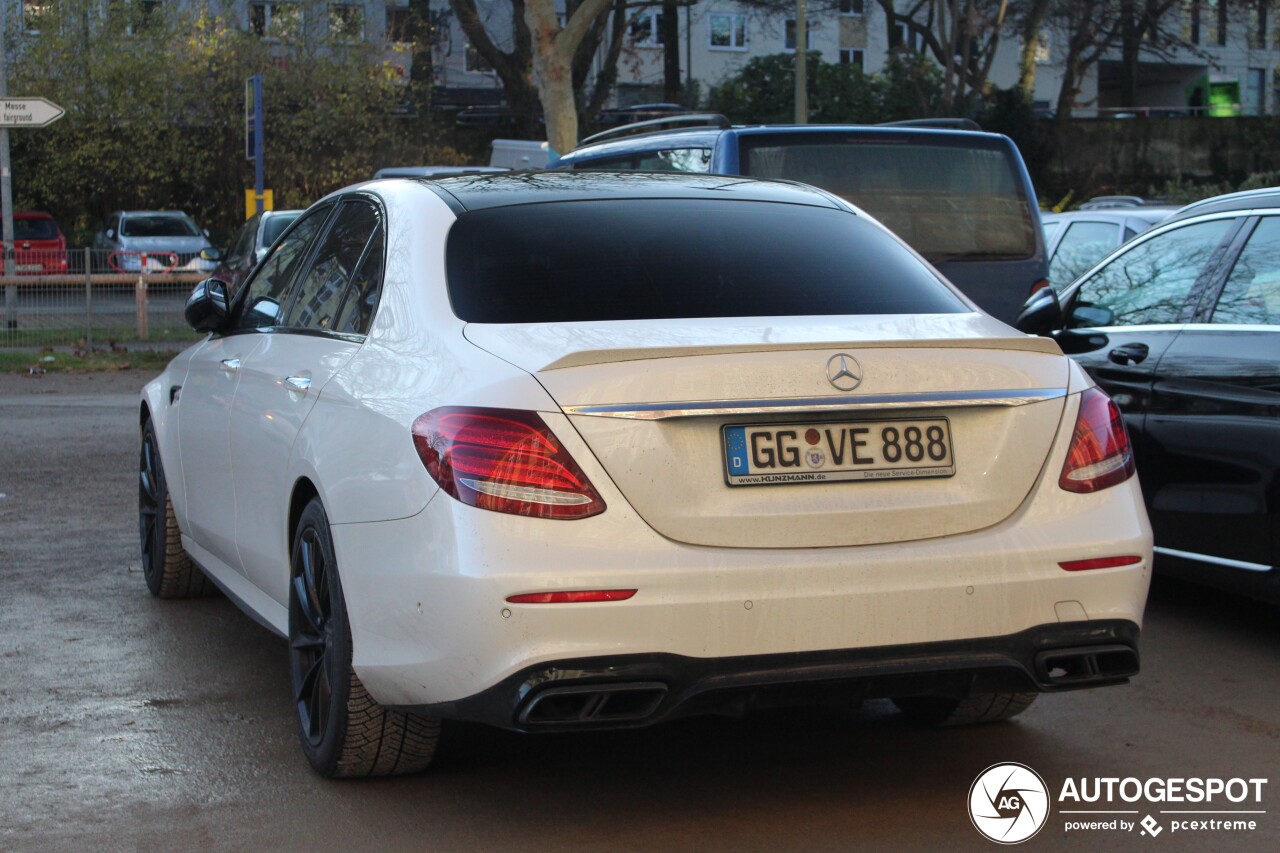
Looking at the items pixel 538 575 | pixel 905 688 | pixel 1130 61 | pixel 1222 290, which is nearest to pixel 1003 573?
pixel 905 688

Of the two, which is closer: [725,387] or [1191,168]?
[725,387]

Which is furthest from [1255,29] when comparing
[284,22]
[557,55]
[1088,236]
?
[1088,236]

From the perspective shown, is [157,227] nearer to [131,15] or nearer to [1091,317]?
[131,15]

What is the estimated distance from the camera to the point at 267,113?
41.6m

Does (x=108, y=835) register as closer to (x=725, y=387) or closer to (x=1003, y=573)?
(x=725, y=387)

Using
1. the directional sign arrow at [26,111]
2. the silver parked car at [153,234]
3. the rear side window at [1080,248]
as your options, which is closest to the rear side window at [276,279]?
the rear side window at [1080,248]

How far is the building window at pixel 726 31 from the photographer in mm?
65938

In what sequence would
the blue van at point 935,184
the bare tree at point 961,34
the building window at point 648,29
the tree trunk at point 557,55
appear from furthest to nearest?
1. the building window at point 648,29
2. the bare tree at point 961,34
3. the tree trunk at point 557,55
4. the blue van at point 935,184

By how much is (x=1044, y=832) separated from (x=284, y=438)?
222 centimetres

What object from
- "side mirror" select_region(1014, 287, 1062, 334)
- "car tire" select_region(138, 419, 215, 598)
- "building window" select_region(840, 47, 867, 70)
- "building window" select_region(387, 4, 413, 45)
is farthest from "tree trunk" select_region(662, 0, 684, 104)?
"side mirror" select_region(1014, 287, 1062, 334)

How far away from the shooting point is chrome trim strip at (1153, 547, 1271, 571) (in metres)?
5.87

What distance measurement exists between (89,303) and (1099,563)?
17.5 meters

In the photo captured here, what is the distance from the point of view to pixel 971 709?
Answer: 4977 mm

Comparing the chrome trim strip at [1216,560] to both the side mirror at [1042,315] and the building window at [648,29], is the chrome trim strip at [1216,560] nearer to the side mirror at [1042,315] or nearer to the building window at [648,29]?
the side mirror at [1042,315]
